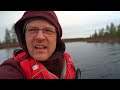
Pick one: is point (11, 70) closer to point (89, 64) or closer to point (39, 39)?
point (39, 39)

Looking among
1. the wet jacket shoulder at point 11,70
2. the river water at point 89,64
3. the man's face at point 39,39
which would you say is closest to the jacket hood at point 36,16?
the man's face at point 39,39

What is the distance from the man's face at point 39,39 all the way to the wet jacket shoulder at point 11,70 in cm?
14

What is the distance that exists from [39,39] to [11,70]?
26cm

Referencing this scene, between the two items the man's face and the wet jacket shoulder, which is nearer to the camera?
the wet jacket shoulder

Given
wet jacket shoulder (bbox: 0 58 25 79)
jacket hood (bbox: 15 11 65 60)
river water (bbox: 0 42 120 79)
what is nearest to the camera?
wet jacket shoulder (bbox: 0 58 25 79)

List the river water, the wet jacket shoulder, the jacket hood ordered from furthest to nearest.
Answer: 1. the river water
2. the jacket hood
3. the wet jacket shoulder

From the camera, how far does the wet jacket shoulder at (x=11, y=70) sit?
3.02 feet

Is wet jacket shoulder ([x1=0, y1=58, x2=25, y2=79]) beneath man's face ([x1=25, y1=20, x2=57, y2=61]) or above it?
beneath

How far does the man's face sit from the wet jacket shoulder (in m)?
0.14

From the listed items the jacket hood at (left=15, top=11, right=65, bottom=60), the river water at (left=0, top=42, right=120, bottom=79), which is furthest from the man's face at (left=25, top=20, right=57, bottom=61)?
the river water at (left=0, top=42, right=120, bottom=79)

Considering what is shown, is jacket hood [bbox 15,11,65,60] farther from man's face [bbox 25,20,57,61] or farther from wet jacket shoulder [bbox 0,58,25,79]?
wet jacket shoulder [bbox 0,58,25,79]

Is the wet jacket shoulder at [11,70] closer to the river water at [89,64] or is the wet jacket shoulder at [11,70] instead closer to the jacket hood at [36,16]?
the jacket hood at [36,16]

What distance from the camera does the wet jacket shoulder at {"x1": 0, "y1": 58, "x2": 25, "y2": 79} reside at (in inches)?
36.3
